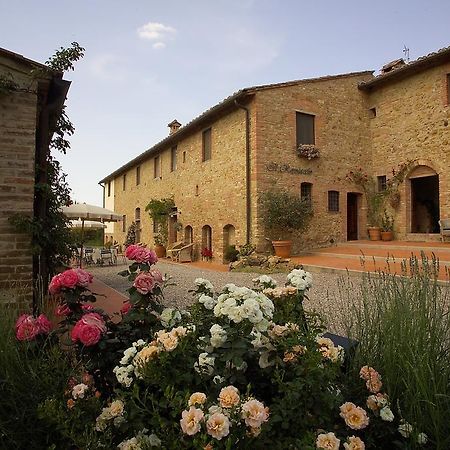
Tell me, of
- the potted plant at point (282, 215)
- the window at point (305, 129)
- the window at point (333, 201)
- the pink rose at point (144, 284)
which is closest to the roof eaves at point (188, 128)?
the window at point (305, 129)

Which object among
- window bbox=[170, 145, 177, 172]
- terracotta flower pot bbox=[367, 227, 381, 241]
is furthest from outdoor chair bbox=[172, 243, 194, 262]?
terracotta flower pot bbox=[367, 227, 381, 241]

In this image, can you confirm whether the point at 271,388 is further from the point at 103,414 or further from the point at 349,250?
the point at 349,250

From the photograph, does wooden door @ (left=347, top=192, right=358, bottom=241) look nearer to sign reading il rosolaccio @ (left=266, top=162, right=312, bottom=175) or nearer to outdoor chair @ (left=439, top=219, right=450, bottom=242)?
sign reading il rosolaccio @ (left=266, top=162, right=312, bottom=175)

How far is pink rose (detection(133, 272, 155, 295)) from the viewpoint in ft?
6.40

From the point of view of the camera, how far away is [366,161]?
14453mm

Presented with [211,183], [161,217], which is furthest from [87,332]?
[161,217]

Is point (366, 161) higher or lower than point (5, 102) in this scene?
higher

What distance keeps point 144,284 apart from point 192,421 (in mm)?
878

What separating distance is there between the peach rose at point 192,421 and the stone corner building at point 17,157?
317cm

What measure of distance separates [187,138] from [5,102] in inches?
507

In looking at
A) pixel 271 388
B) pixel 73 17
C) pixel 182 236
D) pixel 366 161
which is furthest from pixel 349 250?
pixel 271 388

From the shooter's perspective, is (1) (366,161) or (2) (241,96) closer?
(2) (241,96)

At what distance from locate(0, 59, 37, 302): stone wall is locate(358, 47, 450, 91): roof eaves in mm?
12072

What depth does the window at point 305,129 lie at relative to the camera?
1294 centimetres
